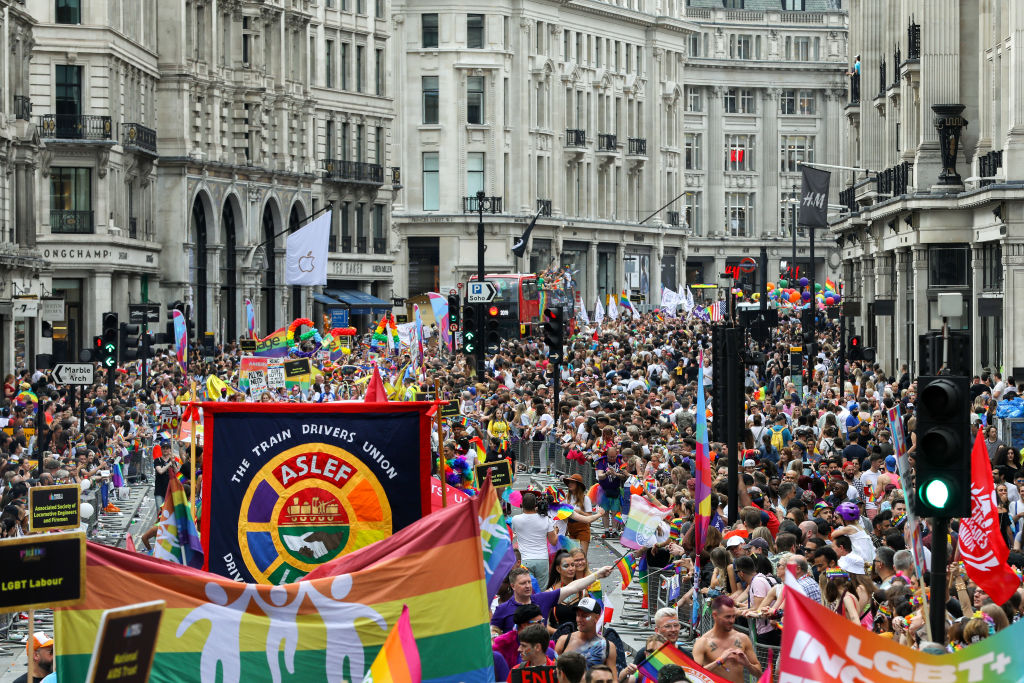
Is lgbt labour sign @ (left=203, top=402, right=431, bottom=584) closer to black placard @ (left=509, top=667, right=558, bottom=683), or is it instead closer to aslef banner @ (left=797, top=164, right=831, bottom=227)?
black placard @ (left=509, top=667, right=558, bottom=683)

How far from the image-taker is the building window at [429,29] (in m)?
93.5

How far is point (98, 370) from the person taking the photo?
48.3 metres

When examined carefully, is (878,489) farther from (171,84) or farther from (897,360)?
(171,84)

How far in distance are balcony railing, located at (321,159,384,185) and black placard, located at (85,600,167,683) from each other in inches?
2996

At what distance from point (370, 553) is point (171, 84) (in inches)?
2377

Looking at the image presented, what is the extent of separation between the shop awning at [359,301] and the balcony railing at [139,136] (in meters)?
16.3

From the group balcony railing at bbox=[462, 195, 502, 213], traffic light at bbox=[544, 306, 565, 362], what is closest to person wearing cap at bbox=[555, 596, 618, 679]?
traffic light at bbox=[544, 306, 565, 362]

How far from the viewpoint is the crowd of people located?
1295 centimetres

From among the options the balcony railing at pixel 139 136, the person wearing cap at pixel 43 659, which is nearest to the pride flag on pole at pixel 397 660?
the person wearing cap at pixel 43 659

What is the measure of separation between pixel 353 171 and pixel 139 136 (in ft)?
65.3

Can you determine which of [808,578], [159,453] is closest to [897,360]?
[159,453]

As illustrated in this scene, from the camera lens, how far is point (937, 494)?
34.5ft

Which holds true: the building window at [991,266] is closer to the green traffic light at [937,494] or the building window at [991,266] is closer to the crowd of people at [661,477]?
the crowd of people at [661,477]

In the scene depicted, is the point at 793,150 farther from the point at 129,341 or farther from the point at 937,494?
the point at 937,494
